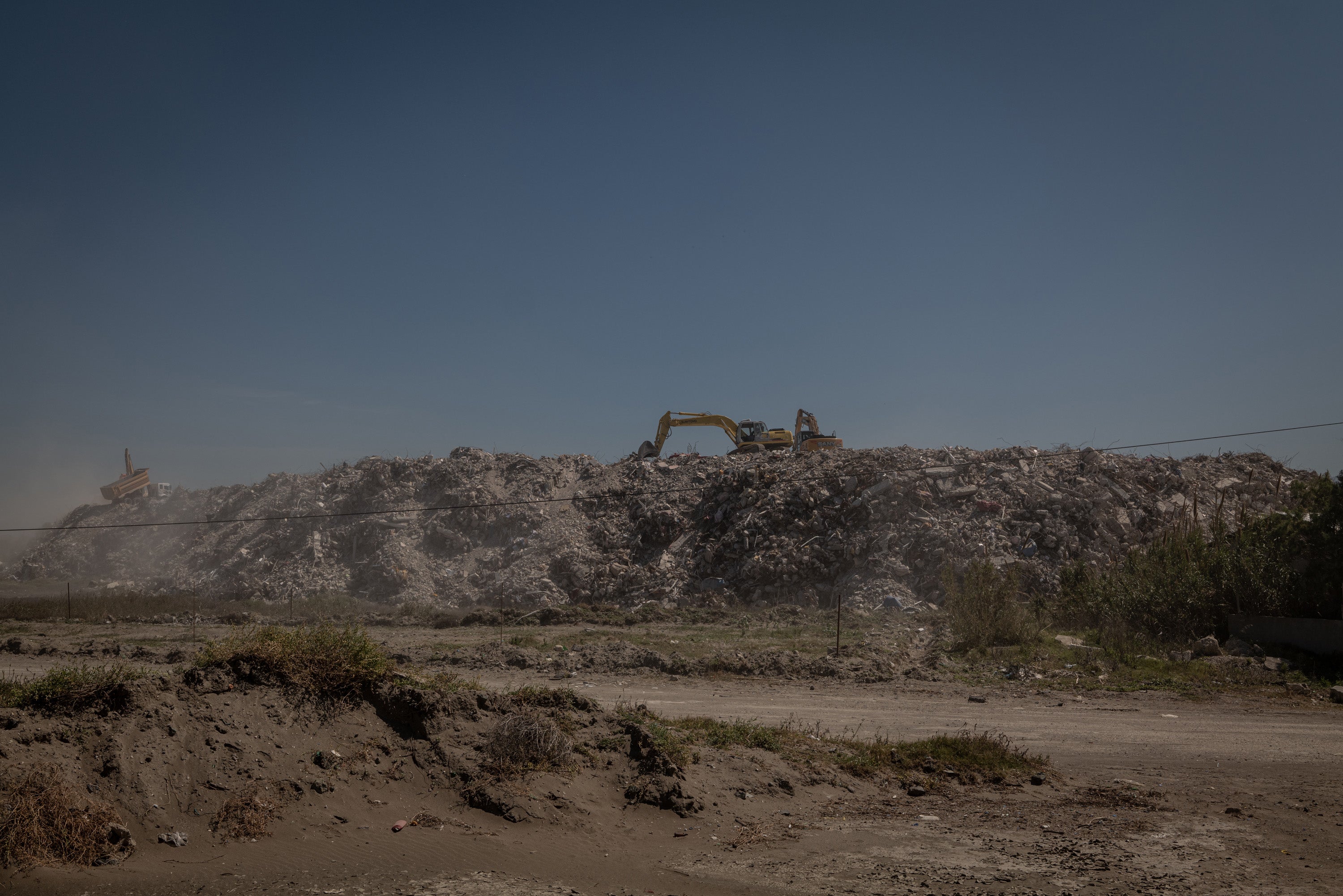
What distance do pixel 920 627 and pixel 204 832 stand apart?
61.2ft

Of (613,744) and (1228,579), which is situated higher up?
(1228,579)

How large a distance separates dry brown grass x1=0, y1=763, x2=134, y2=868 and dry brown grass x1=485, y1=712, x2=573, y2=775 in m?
2.51

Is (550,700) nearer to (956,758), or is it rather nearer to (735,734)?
(735,734)

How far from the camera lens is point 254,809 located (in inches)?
217

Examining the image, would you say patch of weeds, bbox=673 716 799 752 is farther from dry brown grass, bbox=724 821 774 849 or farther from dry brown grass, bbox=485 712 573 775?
dry brown grass, bbox=485 712 573 775

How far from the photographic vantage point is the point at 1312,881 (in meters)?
5.46

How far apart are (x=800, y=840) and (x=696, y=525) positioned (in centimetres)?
2553

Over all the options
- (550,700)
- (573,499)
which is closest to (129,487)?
(573,499)

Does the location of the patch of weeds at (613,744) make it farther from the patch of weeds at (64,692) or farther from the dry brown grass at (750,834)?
the patch of weeds at (64,692)

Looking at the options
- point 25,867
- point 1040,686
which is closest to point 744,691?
point 1040,686

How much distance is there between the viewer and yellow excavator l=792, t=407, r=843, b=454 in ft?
116

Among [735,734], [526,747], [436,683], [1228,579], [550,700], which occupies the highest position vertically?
[1228,579]

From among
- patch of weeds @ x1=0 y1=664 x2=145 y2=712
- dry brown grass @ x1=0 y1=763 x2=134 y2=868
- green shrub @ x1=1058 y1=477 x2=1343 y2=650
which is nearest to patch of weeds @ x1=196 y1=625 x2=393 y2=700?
patch of weeds @ x1=0 y1=664 x2=145 y2=712

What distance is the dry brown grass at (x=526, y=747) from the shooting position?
656cm
